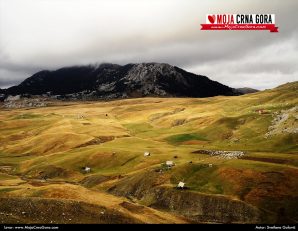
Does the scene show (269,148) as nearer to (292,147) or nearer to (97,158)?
(292,147)

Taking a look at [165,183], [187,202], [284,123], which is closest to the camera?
[187,202]

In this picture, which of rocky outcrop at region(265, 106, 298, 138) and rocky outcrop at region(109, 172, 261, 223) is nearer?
rocky outcrop at region(109, 172, 261, 223)

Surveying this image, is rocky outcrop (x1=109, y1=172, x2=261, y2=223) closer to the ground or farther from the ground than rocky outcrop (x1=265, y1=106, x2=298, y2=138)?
closer to the ground

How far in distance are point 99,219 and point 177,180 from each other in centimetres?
4330

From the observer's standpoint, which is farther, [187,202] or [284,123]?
[284,123]

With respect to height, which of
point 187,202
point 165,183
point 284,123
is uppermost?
point 284,123

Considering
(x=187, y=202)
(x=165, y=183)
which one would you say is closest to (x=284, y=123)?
(x=165, y=183)

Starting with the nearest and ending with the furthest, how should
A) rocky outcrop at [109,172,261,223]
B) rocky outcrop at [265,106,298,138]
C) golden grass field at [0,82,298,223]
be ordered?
golden grass field at [0,82,298,223] < rocky outcrop at [109,172,261,223] < rocky outcrop at [265,106,298,138]

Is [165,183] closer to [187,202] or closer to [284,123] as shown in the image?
[187,202]

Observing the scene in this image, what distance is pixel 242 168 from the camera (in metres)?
103

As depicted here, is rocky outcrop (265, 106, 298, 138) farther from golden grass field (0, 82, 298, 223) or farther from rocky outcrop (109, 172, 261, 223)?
rocky outcrop (109, 172, 261, 223)

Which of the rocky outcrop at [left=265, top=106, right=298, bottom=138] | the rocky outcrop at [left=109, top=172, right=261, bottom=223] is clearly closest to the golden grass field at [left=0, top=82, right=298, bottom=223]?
the rocky outcrop at [left=109, top=172, right=261, bottom=223]

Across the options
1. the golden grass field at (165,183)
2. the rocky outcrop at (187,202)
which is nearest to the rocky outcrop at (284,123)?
the golden grass field at (165,183)

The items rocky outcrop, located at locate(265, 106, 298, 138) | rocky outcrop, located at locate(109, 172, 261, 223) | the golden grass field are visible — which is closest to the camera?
the golden grass field
